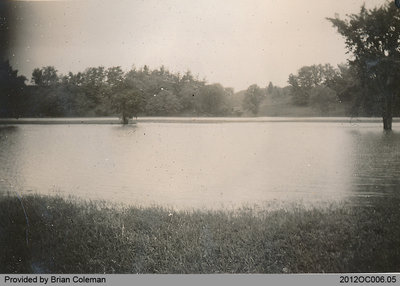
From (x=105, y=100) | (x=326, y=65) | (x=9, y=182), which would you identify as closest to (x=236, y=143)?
(x=326, y=65)

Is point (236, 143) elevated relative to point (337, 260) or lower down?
elevated

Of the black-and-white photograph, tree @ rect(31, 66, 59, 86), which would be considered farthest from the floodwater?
tree @ rect(31, 66, 59, 86)

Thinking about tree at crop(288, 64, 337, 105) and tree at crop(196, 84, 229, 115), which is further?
tree at crop(196, 84, 229, 115)

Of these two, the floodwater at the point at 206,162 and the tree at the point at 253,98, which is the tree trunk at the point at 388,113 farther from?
the tree at the point at 253,98

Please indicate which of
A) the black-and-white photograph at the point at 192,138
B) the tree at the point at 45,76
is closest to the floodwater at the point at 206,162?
the black-and-white photograph at the point at 192,138

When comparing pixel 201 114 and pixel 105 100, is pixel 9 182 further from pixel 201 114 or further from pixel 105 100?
pixel 201 114

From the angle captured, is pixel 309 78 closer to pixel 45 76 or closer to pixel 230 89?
pixel 230 89

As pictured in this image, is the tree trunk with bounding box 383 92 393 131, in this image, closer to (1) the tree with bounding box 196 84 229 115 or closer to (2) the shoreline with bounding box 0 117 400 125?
(2) the shoreline with bounding box 0 117 400 125
